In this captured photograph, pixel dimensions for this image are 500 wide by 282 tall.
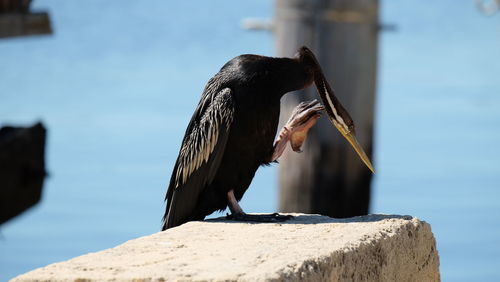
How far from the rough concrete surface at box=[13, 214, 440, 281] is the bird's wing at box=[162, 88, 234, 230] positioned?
32cm

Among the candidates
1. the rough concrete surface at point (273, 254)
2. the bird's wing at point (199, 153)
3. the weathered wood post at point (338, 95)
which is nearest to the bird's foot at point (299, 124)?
the bird's wing at point (199, 153)

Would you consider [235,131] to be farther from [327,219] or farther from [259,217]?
[327,219]

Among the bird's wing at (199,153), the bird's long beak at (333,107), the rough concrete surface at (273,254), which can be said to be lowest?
the rough concrete surface at (273,254)

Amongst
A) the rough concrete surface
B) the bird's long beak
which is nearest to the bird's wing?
the rough concrete surface

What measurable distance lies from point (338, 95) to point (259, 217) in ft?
8.40

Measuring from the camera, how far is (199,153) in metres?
4.59

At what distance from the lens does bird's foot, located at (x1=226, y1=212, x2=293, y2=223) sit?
14.3 ft

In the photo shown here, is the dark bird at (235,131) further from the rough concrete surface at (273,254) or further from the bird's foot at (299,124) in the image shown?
the rough concrete surface at (273,254)

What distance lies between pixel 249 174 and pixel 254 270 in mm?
Result: 1458

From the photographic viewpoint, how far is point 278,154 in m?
4.77

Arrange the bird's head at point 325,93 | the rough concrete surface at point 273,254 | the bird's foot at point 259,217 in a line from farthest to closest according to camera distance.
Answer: the bird's head at point 325,93 < the bird's foot at point 259,217 < the rough concrete surface at point 273,254

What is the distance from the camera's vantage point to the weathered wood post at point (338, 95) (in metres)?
6.75

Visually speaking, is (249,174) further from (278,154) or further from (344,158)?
(344,158)

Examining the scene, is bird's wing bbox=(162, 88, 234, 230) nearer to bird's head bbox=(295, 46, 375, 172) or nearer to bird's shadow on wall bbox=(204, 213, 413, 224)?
bird's shadow on wall bbox=(204, 213, 413, 224)
